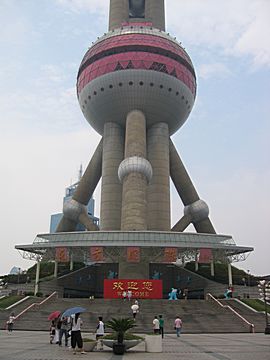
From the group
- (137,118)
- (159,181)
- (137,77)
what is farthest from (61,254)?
(137,77)

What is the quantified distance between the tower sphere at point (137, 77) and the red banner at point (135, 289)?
31.3 meters

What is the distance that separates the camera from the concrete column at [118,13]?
73.3 meters

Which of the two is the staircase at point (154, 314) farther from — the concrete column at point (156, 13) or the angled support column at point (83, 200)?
the concrete column at point (156, 13)

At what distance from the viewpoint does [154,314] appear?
32625mm

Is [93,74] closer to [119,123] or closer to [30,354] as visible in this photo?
[119,123]

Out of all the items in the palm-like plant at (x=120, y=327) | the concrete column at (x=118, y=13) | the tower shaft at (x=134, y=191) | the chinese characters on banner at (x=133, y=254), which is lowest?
the palm-like plant at (x=120, y=327)

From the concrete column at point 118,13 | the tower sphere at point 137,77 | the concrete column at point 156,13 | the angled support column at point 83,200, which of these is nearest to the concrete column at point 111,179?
the tower sphere at point 137,77

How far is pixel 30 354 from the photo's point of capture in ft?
47.7

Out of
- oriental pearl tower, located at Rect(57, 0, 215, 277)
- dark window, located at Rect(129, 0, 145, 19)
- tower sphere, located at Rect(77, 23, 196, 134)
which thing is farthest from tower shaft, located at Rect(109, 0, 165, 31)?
tower sphere, located at Rect(77, 23, 196, 134)

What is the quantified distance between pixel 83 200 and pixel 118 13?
1368 inches

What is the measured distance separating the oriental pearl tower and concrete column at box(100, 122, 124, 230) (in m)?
0.15

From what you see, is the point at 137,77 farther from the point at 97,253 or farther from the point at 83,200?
the point at 97,253

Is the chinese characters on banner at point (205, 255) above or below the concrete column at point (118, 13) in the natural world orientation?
below

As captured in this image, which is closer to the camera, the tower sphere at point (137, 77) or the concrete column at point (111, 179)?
the concrete column at point (111, 179)
